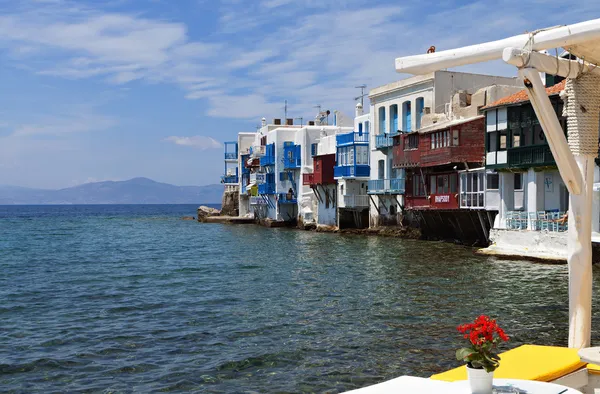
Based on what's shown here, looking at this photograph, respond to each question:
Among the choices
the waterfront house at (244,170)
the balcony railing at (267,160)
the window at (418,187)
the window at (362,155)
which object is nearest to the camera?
the window at (418,187)

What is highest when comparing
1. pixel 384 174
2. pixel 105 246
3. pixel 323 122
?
pixel 323 122

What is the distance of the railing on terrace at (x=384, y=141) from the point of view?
5362cm

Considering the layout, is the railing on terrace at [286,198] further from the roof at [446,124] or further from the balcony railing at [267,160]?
the roof at [446,124]

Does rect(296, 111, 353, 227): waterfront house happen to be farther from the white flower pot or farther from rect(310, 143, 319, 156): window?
the white flower pot

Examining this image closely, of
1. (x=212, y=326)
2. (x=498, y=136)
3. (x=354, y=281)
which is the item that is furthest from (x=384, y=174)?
(x=212, y=326)

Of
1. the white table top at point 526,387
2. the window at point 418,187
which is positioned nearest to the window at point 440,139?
the window at point 418,187

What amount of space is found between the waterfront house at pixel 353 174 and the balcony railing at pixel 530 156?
75.2 feet

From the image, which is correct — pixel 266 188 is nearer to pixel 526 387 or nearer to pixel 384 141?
pixel 384 141

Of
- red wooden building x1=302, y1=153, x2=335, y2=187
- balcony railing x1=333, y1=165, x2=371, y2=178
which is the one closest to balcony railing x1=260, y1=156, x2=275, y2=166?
red wooden building x1=302, y1=153, x2=335, y2=187

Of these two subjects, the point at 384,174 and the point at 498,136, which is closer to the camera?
the point at 498,136

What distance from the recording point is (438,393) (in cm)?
699

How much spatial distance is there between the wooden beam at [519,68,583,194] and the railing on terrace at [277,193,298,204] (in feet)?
209

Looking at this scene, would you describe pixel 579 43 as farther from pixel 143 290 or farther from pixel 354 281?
pixel 143 290

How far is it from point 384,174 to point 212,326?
39.0 metres
